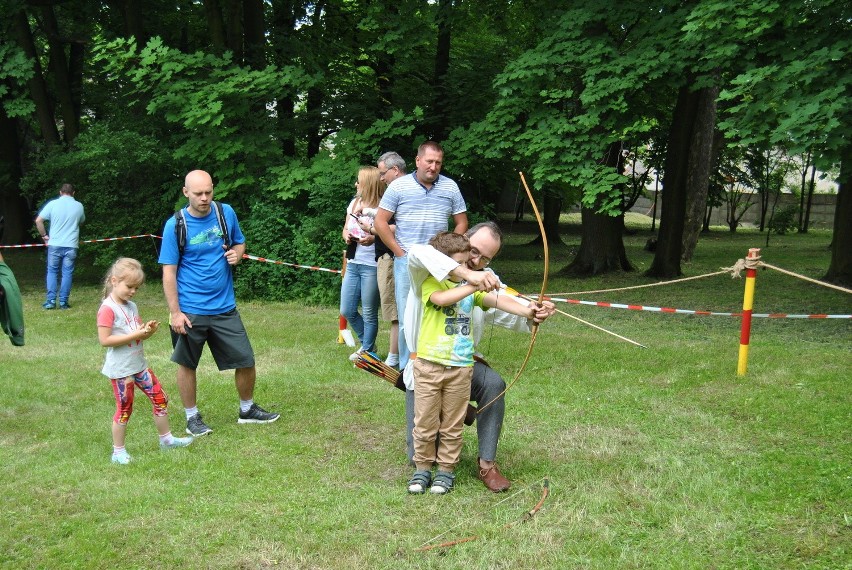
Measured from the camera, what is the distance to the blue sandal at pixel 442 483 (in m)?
4.94

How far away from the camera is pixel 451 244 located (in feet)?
15.5

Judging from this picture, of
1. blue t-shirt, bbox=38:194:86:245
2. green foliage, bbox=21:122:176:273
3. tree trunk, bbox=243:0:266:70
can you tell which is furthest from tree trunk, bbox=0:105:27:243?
blue t-shirt, bbox=38:194:86:245

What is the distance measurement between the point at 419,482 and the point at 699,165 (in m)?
17.2

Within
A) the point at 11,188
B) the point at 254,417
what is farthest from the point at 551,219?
the point at 254,417

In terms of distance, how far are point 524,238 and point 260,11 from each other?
16502mm

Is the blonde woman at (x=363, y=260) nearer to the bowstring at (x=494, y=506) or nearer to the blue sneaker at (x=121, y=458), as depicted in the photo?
the blue sneaker at (x=121, y=458)

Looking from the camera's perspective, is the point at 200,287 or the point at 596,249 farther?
the point at 596,249

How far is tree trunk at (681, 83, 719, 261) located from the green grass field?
409 inches

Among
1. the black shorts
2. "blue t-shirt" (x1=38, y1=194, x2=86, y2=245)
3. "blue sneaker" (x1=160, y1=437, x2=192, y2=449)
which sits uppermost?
"blue t-shirt" (x1=38, y1=194, x2=86, y2=245)

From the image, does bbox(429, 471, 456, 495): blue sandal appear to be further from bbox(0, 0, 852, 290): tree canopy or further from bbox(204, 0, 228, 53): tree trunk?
bbox(204, 0, 228, 53): tree trunk

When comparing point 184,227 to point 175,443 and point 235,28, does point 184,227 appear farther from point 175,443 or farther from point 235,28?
point 235,28

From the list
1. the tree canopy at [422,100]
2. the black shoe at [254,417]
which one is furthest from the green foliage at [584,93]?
the black shoe at [254,417]

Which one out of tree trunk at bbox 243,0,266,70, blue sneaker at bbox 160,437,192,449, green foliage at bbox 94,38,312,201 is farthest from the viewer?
tree trunk at bbox 243,0,266,70

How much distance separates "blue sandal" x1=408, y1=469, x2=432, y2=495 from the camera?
4.97 m
